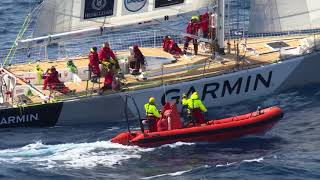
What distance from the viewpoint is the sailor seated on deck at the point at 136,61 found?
3059 centimetres

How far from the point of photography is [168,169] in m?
24.0

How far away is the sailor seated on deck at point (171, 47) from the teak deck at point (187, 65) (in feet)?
0.73

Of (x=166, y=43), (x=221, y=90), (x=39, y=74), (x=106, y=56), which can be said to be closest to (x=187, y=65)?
(x=221, y=90)

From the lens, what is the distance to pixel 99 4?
28609 mm

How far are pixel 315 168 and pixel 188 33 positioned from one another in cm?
1015

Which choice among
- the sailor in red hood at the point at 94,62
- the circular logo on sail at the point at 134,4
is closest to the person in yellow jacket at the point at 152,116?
the circular logo on sail at the point at 134,4

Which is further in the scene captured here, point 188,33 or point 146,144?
point 188,33

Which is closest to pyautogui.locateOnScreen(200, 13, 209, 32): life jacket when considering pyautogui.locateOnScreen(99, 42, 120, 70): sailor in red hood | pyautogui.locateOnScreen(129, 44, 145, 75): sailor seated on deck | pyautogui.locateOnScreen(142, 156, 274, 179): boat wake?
pyautogui.locateOnScreen(129, 44, 145, 75): sailor seated on deck

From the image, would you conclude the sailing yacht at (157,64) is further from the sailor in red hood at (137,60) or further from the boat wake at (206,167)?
the boat wake at (206,167)

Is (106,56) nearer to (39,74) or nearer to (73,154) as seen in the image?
(39,74)

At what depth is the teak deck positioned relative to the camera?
29.8 metres

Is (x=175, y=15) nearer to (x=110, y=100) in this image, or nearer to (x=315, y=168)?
(x=110, y=100)

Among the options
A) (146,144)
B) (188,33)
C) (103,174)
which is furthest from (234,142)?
(188,33)

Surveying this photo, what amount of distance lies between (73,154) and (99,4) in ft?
19.4
